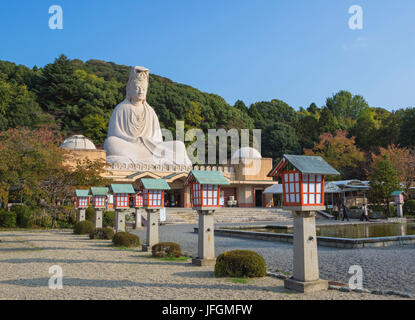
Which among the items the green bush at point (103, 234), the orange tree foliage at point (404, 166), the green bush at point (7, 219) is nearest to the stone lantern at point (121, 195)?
the green bush at point (103, 234)

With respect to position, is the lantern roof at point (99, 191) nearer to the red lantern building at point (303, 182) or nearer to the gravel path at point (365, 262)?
the gravel path at point (365, 262)

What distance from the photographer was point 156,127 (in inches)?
1377

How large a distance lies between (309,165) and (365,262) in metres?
3.77

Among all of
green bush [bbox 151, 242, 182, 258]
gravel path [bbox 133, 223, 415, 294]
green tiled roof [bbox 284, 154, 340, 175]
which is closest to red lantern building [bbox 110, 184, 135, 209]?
gravel path [bbox 133, 223, 415, 294]

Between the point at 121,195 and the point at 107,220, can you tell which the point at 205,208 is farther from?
the point at 107,220

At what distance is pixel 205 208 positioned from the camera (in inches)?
344

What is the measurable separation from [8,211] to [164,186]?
14.1 metres

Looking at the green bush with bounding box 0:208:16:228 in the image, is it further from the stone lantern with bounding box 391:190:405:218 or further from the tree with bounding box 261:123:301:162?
the tree with bounding box 261:123:301:162

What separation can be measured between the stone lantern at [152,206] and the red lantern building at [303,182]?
607cm

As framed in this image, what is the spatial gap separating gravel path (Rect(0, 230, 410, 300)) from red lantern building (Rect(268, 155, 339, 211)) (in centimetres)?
142

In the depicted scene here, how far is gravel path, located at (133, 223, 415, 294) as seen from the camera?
6.57 metres

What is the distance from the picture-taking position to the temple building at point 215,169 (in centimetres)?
3055
